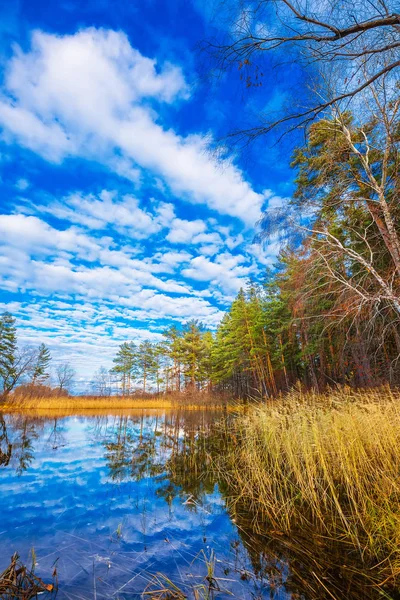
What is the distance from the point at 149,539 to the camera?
2.93 metres

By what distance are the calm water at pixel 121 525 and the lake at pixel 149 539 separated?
0.04ft

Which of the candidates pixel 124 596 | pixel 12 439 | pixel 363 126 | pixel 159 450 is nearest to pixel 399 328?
pixel 363 126

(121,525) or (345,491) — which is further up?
(345,491)

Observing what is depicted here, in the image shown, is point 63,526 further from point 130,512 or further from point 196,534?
point 196,534

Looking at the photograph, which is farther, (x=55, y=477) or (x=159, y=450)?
(x=159, y=450)

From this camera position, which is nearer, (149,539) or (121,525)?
(149,539)

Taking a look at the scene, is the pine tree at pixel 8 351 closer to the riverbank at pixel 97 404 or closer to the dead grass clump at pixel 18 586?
the riverbank at pixel 97 404

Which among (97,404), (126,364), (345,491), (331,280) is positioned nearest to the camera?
(345,491)

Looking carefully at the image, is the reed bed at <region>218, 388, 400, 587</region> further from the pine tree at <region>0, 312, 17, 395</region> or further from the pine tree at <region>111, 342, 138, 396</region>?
the pine tree at <region>111, 342, 138, 396</region>

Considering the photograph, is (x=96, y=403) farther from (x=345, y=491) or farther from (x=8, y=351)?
(x=345, y=491)

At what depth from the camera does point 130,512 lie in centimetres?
363

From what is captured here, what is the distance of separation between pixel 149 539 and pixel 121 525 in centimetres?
53

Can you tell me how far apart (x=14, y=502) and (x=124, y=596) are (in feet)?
9.84

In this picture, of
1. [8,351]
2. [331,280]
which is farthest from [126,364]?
[331,280]
